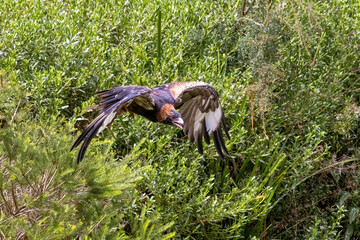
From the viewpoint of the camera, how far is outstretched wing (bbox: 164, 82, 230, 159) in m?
3.88

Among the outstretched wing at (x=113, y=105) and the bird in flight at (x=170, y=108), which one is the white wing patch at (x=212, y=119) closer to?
the bird in flight at (x=170, y=108)

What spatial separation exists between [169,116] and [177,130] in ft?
3.06

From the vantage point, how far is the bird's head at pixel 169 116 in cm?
332

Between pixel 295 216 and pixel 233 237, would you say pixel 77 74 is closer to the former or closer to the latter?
pixel 233 237

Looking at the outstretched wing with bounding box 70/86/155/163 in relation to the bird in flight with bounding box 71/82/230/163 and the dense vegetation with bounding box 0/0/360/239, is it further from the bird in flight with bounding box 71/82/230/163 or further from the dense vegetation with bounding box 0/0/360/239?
the dense vegetation with bounding box 0/0/360/239

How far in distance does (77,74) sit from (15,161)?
4.57ft

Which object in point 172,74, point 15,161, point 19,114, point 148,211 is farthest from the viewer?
point 172,74

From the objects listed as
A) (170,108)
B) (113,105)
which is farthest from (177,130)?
(113,105)

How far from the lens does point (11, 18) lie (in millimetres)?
4730

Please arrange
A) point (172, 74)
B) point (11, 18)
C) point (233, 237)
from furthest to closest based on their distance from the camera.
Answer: point (11, 18) < point (172, 74) < point (233, 237)

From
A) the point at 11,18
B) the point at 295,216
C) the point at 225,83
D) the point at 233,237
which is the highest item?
the point at 11,18

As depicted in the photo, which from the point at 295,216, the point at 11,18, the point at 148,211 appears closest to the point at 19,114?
the point at 148,211

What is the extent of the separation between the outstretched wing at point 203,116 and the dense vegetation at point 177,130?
0.52 feet

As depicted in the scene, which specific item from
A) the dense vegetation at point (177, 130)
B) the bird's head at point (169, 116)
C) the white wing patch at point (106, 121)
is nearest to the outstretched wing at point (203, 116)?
the dense vegetation at point (177, 130)
